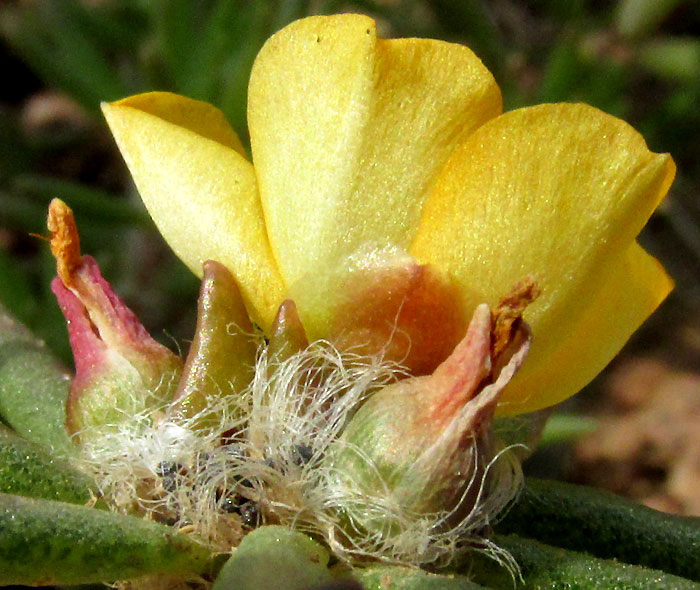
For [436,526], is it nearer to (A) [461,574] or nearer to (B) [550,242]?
(A) [461,574]

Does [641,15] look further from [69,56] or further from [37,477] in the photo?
[37,477]

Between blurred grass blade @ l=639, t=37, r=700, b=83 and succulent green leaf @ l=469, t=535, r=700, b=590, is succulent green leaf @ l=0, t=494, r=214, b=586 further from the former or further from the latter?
blurred grass blade @ l=639, t=37, r=700, b=83

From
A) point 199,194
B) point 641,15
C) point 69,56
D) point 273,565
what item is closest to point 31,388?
point 199,194

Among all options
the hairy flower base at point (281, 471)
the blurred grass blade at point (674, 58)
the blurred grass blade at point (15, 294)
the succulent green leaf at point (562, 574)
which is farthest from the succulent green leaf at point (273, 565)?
the blurred grass blade at point (674, 58)

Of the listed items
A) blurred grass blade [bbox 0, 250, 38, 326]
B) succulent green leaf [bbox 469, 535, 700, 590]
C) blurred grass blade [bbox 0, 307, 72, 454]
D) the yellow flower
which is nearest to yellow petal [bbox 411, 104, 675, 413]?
the yellow flower

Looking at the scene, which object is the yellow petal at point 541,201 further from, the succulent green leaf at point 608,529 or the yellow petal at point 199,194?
the succulent green leaf at point 608,529

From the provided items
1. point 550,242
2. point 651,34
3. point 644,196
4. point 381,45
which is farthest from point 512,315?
point 651,34
